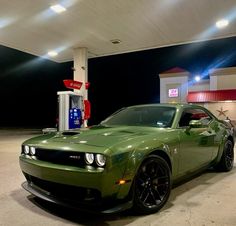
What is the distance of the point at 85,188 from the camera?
303 cm

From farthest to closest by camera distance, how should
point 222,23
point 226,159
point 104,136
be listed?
1. point 222,23
2. point 226,159
3. point 104,136

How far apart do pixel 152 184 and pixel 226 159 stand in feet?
9.31

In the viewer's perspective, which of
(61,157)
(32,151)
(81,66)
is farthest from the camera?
(81,66)

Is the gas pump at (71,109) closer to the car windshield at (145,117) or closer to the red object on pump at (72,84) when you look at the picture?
the red object on pump at (72,84)

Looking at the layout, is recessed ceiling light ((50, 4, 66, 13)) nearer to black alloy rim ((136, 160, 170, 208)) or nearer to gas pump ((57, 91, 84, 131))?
gas pump ((57, 91, 84, 131))

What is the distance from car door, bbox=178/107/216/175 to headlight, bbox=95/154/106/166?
148 cm

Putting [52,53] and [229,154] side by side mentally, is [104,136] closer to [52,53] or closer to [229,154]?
[229,154]

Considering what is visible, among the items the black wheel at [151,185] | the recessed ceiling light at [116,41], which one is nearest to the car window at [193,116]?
the black wheel at [151,185]

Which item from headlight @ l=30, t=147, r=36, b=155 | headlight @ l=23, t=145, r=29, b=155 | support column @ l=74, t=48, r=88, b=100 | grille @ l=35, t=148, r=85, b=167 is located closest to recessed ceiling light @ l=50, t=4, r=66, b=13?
support column @ l=74, t=48, r=88, b=100

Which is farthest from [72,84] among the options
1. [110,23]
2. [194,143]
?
[194,143]

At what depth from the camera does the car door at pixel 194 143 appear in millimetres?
4164

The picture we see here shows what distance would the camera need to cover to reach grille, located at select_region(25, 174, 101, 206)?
3.03 m

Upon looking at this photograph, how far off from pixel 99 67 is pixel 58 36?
41343 mm

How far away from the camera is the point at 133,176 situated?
10.4 feet
